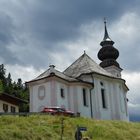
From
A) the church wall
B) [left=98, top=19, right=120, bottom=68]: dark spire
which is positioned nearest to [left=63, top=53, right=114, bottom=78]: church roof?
the church wall

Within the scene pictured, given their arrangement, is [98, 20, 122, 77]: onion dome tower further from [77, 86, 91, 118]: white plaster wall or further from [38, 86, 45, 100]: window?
[38, 86, 45, 100]: window

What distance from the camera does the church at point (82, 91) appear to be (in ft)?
148

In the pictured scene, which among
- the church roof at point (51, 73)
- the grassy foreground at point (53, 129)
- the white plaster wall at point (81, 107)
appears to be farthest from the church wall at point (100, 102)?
the grassy foreground at point (53, 129)

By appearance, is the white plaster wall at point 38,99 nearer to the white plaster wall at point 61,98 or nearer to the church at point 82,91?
the church at point 82,91

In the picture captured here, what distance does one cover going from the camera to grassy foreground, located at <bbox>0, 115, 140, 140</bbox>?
25.5 meters

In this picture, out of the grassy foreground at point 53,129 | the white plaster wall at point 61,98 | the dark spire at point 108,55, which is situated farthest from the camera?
the dark spire at point 108,55

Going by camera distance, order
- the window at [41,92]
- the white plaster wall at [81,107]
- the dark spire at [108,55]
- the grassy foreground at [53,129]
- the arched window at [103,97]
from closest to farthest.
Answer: the grassy foreground at [53,129]
the window at [41,92]
the white plaster wall at [81,107]
the arched window at [103,97]
the dark spire at [108,55]

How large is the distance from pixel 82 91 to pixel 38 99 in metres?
5.81

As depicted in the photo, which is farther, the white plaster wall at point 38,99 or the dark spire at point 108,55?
the dark spire at point 108,55

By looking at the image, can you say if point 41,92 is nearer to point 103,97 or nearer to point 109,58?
point 103,97

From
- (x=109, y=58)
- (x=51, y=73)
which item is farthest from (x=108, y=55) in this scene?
(x=51, y=73)

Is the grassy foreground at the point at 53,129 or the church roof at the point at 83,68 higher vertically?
the church roof at the point at 83,68

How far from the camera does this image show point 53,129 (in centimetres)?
2866

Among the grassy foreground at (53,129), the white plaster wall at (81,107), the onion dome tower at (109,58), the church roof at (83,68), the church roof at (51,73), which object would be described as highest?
the onion dome tower at (109,58)
